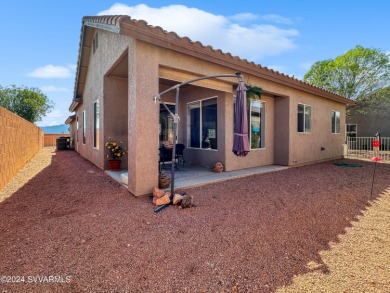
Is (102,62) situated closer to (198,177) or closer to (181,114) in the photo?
(181,114)

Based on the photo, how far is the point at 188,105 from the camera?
28.3ft

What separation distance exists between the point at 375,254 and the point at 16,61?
77.7 feet

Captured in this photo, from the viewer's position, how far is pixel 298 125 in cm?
872

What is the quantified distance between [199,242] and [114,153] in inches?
202

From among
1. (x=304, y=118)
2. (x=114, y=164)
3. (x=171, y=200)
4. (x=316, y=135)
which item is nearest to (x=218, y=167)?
(x=171, y=200)

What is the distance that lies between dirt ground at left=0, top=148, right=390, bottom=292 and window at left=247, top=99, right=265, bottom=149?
10.7 ft

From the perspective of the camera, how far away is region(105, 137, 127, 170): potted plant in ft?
22.9

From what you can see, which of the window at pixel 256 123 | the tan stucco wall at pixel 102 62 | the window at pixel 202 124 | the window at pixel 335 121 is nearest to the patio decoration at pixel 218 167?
the window at pixel 202 124

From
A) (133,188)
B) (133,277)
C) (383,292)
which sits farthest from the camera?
(133,188)

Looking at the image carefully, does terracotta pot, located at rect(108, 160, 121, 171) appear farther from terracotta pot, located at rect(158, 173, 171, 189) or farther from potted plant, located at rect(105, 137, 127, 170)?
terracotta pot, located at rect(158, 173, 171, 189)

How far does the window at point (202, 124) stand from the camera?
24.7 ft

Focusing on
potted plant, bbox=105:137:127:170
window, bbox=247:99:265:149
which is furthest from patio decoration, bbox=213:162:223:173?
potted plant, bbox=105:137:127:170

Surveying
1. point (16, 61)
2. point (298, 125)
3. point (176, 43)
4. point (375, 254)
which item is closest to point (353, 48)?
point (298, 125)

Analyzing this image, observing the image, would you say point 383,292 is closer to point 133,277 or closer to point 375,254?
point 375,254
